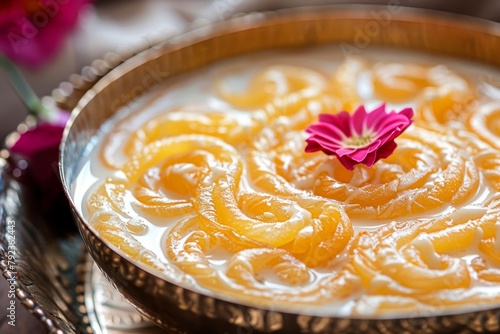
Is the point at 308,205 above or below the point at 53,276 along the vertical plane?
above

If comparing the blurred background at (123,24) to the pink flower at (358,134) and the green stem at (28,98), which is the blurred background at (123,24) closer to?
the green stem at (28,98)

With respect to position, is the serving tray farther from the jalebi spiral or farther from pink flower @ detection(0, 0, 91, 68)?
pink flower @ detection(0, 0, 91, 68)

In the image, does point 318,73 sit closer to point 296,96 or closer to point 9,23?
point 296,96

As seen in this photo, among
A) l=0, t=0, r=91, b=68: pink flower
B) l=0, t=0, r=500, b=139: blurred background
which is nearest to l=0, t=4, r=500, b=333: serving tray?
l=0, t=0, r=91, b=68: pink flower

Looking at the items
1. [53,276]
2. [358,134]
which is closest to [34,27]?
[53,276]

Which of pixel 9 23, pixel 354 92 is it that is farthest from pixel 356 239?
pixel 9 23

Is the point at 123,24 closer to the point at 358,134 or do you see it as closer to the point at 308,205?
the point at 358,134
